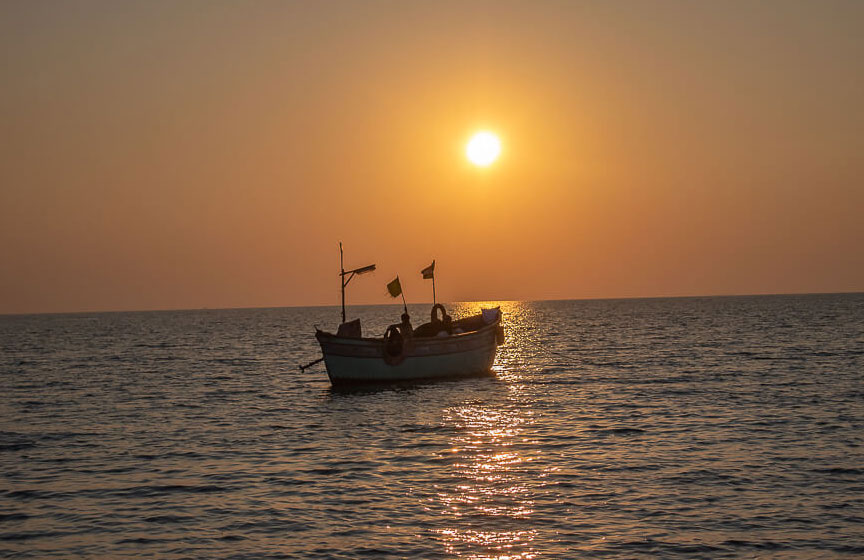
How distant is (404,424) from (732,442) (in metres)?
10.6

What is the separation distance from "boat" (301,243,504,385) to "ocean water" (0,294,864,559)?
97 centimetres

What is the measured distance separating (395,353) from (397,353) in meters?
0.10

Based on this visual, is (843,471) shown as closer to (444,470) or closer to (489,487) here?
(489,487)

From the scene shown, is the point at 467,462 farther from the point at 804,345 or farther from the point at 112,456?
the point at 804,345

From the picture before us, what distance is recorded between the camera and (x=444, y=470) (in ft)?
67.6

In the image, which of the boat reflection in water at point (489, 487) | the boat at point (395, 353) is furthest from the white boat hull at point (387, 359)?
the boat reflection in water at point (489, 487)

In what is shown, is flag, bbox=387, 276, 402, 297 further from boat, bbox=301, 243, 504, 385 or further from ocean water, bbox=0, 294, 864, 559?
ocean water, bbox=0, 294, 864, 559

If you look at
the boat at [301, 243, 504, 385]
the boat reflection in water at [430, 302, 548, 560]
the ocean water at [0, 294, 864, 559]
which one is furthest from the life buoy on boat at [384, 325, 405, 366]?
the boat reflection in water at [430, 302, 548, 560]

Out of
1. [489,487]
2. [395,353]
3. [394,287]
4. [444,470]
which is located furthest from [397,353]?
[489,487]

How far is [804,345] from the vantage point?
6900cm

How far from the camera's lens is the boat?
40781 mm

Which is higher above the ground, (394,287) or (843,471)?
(394,287)

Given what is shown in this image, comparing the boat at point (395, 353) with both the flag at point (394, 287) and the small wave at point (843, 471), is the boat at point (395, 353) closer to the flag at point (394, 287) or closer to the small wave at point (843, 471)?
the flag at point (394, 287)

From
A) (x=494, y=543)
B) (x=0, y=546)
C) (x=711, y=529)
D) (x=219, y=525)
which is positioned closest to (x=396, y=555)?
(x=494, y=543)
